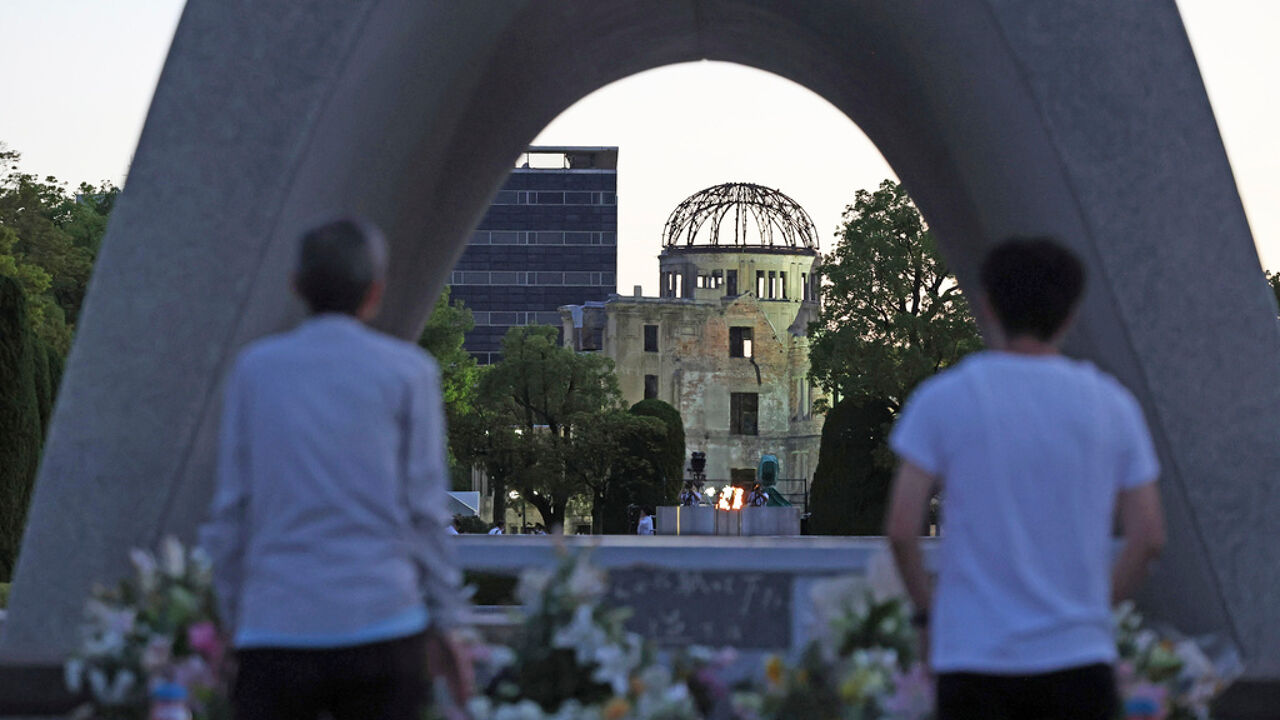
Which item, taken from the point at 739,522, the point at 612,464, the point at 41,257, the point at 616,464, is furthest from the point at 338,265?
the point at 616,464

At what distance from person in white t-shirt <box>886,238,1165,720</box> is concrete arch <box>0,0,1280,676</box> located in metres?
3.08

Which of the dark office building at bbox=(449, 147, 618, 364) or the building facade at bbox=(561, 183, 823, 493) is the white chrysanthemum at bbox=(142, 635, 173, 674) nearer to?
the building facade at bbox=(561, 183, 823, 493)

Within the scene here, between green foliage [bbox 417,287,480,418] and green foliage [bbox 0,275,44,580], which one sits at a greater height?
green foliage [bbox 417,287,480,418]

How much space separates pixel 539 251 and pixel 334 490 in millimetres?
116853

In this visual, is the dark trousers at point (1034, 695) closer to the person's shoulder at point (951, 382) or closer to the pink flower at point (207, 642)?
the person's shoulder at point (951, 382)

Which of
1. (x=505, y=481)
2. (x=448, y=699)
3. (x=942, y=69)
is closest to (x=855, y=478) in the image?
(x=505, y=481)

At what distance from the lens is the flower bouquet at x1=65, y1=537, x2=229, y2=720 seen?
462cm

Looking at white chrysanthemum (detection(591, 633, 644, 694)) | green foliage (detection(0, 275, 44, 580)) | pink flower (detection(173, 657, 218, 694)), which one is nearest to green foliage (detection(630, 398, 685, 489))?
green foliage (detection(0, 275, 44, 580))

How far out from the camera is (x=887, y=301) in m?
34.7

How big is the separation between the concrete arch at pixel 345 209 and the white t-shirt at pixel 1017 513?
3146 millimetres

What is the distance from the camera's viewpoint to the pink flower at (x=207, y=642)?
14.8 ft

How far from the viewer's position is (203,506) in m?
6.23

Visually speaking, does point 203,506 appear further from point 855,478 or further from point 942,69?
point 855,478

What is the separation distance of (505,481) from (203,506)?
145 feet
